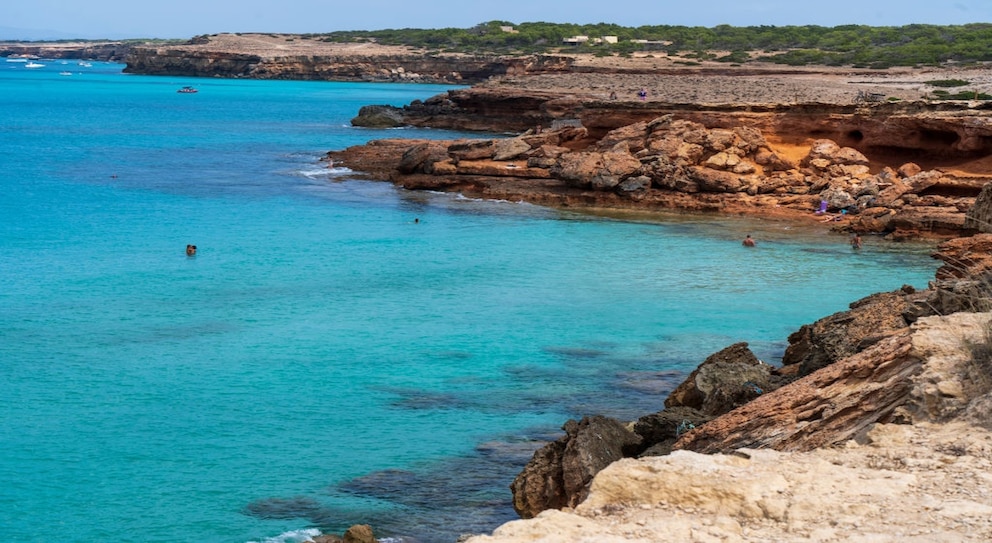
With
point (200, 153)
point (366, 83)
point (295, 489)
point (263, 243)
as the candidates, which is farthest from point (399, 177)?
point (366, 83)

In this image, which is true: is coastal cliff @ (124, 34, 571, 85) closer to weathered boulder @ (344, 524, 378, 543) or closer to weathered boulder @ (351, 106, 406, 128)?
weathered boulder @ (351, 106, 406, 128)

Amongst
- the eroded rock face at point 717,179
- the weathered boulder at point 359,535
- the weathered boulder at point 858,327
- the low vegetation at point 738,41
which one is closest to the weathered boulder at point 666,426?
the weathered boulder at point 858,327

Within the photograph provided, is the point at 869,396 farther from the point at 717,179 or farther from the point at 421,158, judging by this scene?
the point at 421,158

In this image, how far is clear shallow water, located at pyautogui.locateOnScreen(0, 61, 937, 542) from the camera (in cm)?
1236

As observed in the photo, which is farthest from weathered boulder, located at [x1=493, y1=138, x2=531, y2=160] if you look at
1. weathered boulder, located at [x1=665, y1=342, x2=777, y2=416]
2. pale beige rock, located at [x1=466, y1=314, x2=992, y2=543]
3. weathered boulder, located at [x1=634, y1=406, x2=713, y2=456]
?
pale beige rock, located at [x1=466, y1=314, x2=992, y2=543]

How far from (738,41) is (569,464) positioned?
123 m

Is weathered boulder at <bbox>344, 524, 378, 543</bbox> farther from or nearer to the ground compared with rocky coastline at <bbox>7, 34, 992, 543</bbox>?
nearer to the ground

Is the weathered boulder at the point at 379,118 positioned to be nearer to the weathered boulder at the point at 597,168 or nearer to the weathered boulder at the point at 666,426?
the weathered boulder at the point at 597,168

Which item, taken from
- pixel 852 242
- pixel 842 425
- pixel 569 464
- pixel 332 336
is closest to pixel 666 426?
pixel 569 464

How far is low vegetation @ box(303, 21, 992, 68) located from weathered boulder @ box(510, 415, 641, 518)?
8095 cm

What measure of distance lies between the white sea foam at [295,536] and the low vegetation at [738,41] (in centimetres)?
8239

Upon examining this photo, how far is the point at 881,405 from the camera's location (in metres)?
8.14

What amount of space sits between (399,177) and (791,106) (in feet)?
43.4

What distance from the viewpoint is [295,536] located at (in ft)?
36.1
